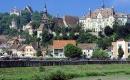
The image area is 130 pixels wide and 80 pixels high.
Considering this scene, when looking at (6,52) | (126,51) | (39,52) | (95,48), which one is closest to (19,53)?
(6,52)

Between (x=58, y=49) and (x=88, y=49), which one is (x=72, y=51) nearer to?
(x=58, y=49)

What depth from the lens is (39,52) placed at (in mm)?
126812

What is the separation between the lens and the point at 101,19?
154 m

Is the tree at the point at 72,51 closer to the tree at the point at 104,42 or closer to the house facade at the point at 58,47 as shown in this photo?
the house facade at the point at 58,47

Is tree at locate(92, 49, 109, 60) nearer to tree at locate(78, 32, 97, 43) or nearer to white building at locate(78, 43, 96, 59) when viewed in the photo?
white building at locate(78, 43, 96, 59)

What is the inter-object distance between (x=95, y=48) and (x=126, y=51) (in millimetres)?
8491

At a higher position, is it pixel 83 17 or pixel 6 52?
pixel 83 17

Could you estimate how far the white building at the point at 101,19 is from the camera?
14825 centimetres

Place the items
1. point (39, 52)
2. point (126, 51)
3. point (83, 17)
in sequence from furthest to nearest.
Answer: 1. point (83, 17)
2. point (39, 52)
3. point (126, 51)

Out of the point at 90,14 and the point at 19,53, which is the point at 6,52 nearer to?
the point at 19,53

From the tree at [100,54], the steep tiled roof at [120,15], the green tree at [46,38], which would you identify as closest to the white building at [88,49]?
the tree at [100,54]

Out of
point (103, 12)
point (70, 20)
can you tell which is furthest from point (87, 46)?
point (70, 20)

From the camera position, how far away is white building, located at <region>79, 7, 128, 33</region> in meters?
148

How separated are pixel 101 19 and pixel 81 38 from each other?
72.8ft
